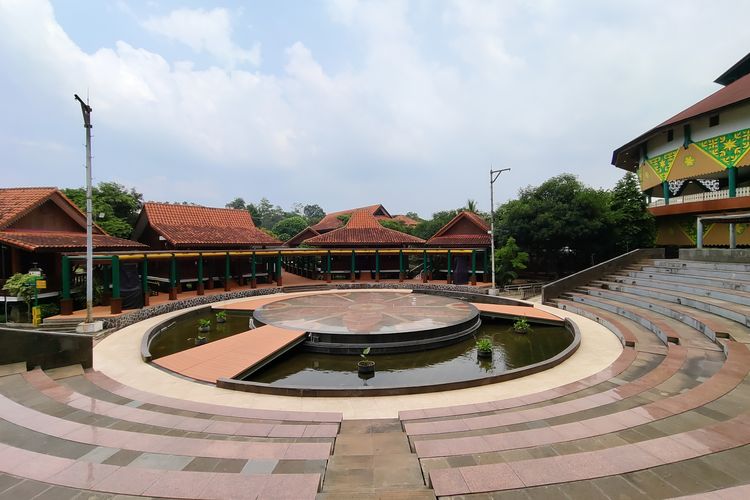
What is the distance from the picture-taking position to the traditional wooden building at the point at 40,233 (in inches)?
662

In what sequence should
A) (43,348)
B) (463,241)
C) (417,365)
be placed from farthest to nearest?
(463,241)
(417,365)
(43,348)

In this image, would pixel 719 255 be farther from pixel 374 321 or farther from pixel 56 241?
pixel 56 241

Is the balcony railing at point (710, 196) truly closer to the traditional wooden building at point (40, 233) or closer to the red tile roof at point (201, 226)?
the red tile roof at point (201, 226)

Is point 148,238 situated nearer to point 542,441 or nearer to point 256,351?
point 256,351

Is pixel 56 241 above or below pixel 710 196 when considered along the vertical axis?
below

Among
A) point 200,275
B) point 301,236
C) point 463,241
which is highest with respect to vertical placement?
point 301,236

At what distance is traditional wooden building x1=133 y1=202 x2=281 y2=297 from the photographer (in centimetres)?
2372

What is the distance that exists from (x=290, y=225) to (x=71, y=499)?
61750mm

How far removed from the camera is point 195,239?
23719 millimetres

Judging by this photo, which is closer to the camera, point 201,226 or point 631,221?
point 631,221

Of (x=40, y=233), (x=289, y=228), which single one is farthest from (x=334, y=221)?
(x=40, y=233)

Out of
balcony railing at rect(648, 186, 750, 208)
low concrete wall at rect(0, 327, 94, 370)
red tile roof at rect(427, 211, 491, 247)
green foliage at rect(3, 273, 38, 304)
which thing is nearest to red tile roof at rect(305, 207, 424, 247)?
red tile roof at rect(427, 211, 491, 247)

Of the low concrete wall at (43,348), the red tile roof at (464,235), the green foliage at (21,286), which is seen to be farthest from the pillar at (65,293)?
the red tile roof at (464,235)

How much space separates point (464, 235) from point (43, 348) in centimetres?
2650
